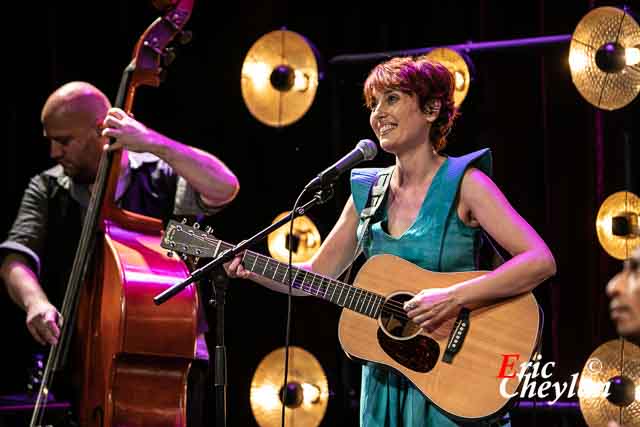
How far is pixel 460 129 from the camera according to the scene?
4711 mm

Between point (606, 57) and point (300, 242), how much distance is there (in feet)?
6.66

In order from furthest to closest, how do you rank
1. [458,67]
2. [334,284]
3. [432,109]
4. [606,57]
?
[458,67]
[606,57]
[432,109]
[334,284]

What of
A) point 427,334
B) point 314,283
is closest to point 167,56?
point 314,283

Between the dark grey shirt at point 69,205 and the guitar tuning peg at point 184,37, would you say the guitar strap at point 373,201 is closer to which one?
the dark grey shirt at point 69,205

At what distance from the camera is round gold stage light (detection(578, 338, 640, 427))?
4.00 meters

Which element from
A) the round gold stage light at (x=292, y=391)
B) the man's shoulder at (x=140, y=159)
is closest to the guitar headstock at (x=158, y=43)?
the man's shoulder at (x=140, y=159)

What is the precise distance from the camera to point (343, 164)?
2797 millimetres

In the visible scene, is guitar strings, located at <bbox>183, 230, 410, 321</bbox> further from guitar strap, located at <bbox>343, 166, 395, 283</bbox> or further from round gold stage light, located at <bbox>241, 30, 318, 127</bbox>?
round gold stage light, located at <bbox>241, 30, 318, 127</bbox>

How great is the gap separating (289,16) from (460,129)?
141 centimetres

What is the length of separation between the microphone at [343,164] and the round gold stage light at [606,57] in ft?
5.27

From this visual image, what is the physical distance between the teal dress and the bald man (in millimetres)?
816

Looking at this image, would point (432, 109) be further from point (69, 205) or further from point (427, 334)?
point (69, 205)

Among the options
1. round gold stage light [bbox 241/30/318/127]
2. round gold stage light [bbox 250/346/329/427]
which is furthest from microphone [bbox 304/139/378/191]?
round gold stage light [bbox 250/346/329/427]

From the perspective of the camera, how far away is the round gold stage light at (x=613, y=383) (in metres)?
4.00
